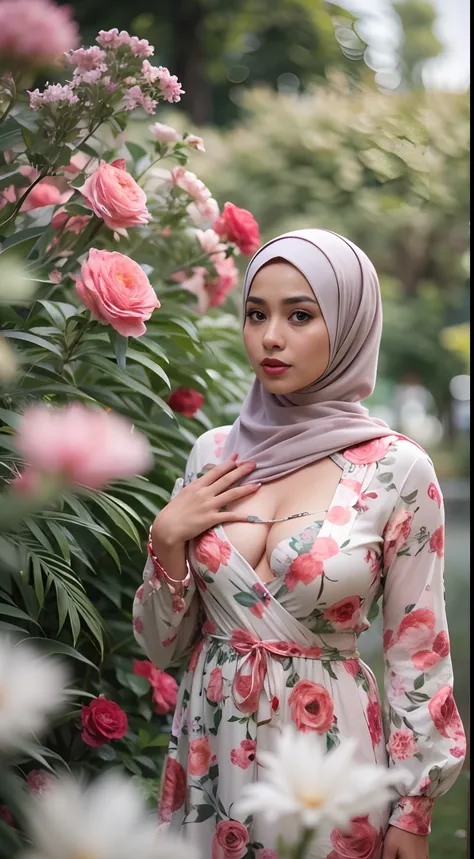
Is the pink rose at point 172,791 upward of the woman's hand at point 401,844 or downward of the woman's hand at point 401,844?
downward

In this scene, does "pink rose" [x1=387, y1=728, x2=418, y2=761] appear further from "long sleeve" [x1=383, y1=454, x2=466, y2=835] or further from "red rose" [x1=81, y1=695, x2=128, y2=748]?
"red rose" [x1=81, y1=695, x2=128, y2=748]

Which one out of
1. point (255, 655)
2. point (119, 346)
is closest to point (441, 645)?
point (255, 655)

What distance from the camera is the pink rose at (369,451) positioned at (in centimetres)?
119

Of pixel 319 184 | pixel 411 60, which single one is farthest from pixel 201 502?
pixel 319 184

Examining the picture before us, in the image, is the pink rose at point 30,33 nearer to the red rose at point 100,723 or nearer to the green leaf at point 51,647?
the green leaf at point 51,647

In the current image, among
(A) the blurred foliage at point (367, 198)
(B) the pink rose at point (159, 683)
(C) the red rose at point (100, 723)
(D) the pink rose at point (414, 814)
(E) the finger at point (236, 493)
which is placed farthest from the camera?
(A) the blurred foliage at point (367, 198)

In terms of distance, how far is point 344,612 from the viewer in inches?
44.9

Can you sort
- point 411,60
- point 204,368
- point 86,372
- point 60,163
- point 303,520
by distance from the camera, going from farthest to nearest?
point 411,60
point 204,368
point 86,372
point 60,163
point 303,520

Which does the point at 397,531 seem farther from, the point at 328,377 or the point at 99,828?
the point at 99,828

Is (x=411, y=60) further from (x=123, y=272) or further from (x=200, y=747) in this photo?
(x=200, y=747)

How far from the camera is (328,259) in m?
1.16

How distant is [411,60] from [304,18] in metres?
0.80

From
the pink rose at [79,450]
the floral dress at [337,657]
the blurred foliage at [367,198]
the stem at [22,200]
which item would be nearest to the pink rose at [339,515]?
the floral dress at [337,657]

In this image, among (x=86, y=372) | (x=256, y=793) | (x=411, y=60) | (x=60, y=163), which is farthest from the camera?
(x=411, y=60)
